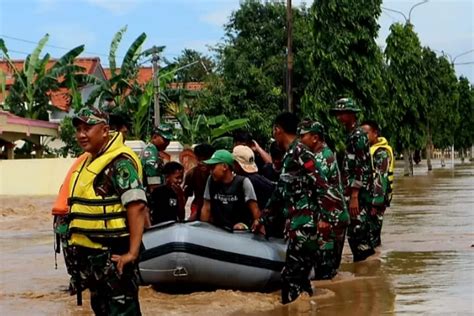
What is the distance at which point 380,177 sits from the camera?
1019 cm

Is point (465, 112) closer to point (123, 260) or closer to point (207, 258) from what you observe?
point (207, 258)

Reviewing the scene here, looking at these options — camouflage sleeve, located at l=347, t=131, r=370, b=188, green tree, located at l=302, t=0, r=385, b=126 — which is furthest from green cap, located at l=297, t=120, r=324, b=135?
green tree, located at l=302, t=0, r=385, b=126

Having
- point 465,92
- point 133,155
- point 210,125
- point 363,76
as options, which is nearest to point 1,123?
point 210,125

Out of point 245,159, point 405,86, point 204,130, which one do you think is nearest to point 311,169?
point 245,159

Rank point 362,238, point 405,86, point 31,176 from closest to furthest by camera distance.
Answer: point 362,238
point 31,176
point 405,86

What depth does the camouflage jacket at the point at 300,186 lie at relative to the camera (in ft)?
24.4

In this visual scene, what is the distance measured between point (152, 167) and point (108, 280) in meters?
3.43

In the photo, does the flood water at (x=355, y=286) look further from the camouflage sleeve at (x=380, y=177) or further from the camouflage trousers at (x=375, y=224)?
the camouflage sleeve at (x=380, y=177)


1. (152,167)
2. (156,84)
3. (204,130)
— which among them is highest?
(156,84)

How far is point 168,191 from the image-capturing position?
336 inches

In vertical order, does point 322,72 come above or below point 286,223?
above

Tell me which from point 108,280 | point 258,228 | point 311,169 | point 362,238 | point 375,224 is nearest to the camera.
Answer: point 108,280

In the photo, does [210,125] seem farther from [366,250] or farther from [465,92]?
[465,92]

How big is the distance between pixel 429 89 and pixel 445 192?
1543cm
